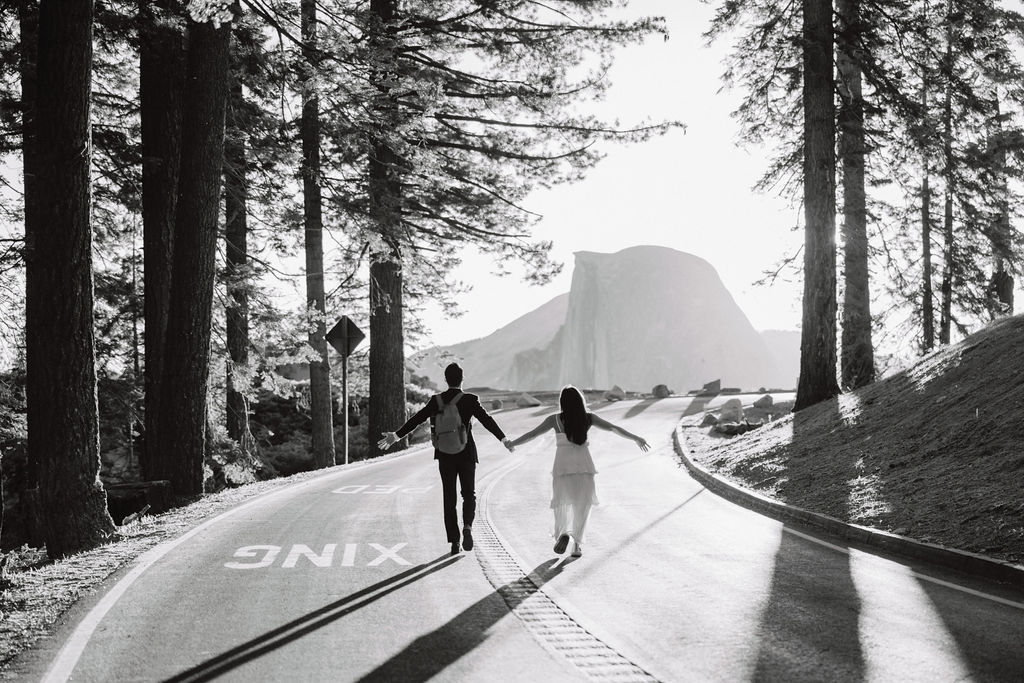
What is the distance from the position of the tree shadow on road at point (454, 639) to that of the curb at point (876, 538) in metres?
3.76

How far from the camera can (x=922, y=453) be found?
1198 centimetres

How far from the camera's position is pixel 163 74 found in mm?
15164

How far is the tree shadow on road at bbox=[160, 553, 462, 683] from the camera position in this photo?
530 cm

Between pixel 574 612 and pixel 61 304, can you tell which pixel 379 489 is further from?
pixel 574 612

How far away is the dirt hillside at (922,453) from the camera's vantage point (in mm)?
9352

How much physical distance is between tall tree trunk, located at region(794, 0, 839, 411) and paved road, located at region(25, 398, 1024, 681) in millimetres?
8187

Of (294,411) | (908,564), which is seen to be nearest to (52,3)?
(908,564)

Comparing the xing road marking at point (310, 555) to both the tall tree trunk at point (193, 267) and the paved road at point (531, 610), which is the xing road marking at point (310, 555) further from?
the tall tree trunk at point (193, 267)

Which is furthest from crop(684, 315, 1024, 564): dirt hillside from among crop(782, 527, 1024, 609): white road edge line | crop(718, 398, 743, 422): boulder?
crop(718, 398, 743, 422): boulder

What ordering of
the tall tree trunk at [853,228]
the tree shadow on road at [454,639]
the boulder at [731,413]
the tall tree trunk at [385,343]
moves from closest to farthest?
the tree shadow on road at [454,639] → the tall tree trunk at [853,228] → the tall tree trunk at [385,343] → the boulder at [731,413]

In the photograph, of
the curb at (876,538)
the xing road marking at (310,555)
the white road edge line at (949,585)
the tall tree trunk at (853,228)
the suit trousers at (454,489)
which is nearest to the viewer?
the white road edge line at (949,585)

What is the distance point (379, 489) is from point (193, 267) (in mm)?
4839

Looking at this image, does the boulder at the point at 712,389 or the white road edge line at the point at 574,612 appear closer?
the white road edge line at the point at 574,612

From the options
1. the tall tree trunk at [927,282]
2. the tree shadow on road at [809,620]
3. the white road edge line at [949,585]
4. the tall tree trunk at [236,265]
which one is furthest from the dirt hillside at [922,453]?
the tall tree trunk at [927,282]
